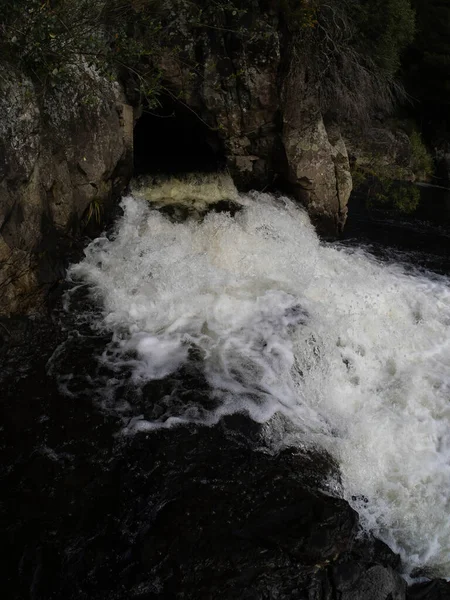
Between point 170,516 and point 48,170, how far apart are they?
393cm

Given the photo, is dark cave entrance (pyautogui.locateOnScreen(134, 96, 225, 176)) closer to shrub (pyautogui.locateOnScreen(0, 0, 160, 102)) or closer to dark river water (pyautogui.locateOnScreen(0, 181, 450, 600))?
dark river water (pyautogui.locateOnScreen(0, 181, 450, 600))

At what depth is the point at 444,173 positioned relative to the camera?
15.6m

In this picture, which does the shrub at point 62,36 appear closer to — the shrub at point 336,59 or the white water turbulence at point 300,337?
the white water turbulence at point 300,337

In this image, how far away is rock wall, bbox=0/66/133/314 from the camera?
180 inches

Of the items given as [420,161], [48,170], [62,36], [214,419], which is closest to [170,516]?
[214,419]

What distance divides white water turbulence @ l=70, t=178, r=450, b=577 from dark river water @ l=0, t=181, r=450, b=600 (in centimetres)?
2

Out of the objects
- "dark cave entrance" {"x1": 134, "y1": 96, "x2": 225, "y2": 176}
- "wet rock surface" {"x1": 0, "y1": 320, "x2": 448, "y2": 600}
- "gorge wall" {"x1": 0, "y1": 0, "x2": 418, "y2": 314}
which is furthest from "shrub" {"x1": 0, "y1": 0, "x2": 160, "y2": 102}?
"wet rock surface" {"x1": 0, "y1": 320, "x2": 448, "y2": 600}

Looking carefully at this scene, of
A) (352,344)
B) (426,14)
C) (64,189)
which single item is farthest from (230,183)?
(426,14)

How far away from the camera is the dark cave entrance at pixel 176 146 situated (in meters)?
7.73

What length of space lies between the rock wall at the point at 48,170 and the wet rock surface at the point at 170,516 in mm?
1381

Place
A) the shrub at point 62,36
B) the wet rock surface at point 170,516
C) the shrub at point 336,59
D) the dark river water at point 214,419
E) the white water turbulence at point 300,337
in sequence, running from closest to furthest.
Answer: the wet rock surface at point 170,516 < the dark river water at point 214,419 < the white water turbulence at point 300,337 < the shrub at point 62,36 < the shrub at point 336,59

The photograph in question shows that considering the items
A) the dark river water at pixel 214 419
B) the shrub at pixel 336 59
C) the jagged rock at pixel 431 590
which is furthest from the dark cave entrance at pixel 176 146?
the jagged rock at pixel 431 590

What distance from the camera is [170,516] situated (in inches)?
Answer: 123

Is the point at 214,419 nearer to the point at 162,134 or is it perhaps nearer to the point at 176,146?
the point at 176,146
